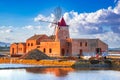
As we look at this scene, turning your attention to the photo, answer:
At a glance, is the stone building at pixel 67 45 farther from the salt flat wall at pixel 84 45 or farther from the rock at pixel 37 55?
the rock at pixel 37 55

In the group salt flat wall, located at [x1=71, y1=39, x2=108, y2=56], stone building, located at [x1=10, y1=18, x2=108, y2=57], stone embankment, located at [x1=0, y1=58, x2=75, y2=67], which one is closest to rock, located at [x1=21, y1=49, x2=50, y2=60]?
stone embankment, located at [x1=0, y1=58, x2=75, y2=67]

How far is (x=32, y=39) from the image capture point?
7700cm

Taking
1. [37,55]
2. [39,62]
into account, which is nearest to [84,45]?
[37,55]

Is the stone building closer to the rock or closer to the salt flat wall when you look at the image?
the salt flat wall

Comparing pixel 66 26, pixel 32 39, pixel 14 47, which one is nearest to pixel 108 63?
pixel 66 26

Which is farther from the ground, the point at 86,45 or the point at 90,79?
the point at 86,45

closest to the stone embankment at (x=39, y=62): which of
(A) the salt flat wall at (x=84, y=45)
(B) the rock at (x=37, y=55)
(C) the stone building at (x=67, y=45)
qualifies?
(B) the rock at (x=37, y=55)

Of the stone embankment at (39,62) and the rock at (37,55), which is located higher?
the rock at (37,55)

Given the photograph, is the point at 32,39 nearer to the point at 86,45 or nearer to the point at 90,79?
the point at 86,45

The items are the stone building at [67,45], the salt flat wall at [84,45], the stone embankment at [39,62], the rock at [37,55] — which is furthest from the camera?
the stone building at [67,45]

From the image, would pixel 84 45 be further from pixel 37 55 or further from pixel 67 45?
pixel 37 55

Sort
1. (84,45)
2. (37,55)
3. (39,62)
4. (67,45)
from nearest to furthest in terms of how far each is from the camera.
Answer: (39,62) < (37,55) < (84,45) < (67,45)

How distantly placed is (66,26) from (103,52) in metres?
11.1

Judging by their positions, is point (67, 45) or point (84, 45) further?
point (67, 45)
